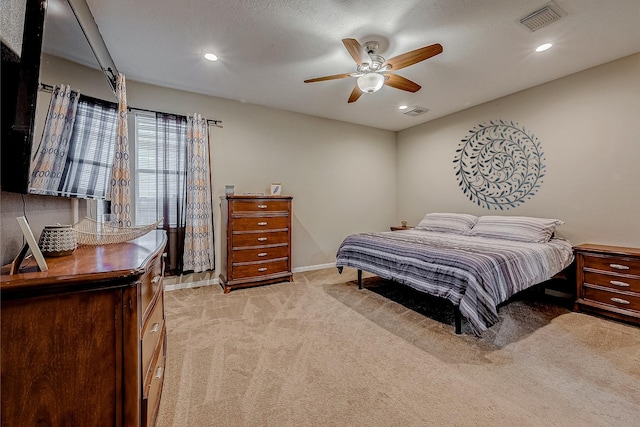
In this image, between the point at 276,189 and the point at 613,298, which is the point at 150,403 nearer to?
the point at 276,189

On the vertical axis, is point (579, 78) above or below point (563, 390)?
above

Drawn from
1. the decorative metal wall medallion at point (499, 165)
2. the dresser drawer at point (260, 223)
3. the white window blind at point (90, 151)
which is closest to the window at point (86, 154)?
the white window blind at point (90, 151)

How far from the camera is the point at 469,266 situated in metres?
2.22

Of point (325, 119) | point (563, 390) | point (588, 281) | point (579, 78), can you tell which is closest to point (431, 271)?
point (563, 390)

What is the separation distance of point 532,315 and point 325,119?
13.1ft

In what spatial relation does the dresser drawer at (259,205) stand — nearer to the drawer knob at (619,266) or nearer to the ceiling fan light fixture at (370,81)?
the ceiling fan light fixture at (370,81)

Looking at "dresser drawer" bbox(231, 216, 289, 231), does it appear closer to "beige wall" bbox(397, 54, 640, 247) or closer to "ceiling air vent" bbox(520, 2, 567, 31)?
"beige wall" bbox(397, 54, 640, 247)

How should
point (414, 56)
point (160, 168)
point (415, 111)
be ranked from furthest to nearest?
1. point (415, 111)
2. point (160, 168)
3. point (414, 56)

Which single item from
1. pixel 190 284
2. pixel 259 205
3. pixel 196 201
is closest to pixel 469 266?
pixel 259 205

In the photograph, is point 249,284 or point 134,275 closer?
point 134,275

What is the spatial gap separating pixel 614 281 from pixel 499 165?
1899 millimetres

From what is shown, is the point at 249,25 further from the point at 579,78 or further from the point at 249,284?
the point at 579,78

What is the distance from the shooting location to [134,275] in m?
0.92

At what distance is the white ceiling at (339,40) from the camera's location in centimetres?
211
